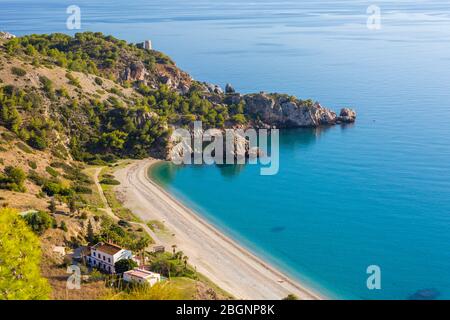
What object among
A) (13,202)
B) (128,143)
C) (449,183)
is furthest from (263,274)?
(128,143)

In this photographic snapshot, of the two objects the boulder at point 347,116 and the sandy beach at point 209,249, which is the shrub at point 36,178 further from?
the boulder at point 347,116

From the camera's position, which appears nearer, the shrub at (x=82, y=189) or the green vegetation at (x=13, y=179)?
the green vegetation at (x=13, y=179)

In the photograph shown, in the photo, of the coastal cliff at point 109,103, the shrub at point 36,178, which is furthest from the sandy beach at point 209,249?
the coastal cliff at point 109,103

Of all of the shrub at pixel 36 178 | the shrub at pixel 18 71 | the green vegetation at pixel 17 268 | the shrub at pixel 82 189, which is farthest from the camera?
the shrub at pixel 18 71

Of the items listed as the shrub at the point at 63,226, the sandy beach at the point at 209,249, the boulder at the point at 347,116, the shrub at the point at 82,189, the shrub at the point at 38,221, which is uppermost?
the boulder at the point at 347,116
